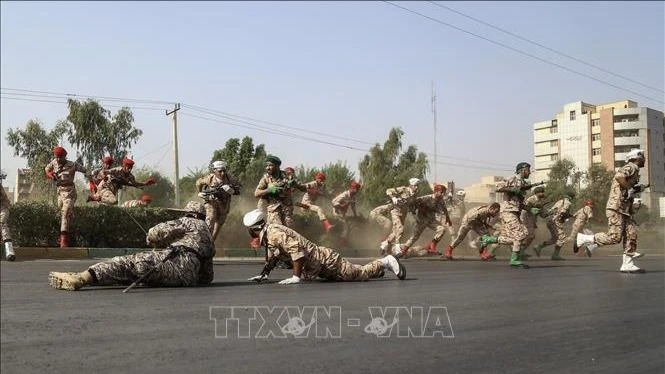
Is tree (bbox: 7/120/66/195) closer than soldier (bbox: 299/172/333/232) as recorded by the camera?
Yes

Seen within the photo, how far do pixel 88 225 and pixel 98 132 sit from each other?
8.50m

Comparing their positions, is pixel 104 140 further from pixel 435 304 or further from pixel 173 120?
pixel 435 304

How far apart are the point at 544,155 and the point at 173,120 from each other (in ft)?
23.5

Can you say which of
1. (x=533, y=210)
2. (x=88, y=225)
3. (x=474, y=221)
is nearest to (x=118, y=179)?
(x=88, y=225)

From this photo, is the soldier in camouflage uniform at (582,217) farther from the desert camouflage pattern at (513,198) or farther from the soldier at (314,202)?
the soldier at (314,202)

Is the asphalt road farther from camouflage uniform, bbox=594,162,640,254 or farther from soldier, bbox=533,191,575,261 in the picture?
soldier, bbox=533,191,575,261

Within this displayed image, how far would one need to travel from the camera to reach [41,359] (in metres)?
3.15

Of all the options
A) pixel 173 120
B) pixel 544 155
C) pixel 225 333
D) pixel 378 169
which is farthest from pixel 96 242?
pixel 378 169

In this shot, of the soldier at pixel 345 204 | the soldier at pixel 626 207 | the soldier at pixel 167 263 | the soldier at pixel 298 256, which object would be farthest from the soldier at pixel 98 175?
the soldier at pixel 626 207

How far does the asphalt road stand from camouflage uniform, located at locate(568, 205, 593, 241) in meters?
7.85

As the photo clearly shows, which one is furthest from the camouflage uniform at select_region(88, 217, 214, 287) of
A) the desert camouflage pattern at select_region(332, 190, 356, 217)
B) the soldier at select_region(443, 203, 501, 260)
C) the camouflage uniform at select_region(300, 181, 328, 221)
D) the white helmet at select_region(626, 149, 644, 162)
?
the soldier at select_region(443, 203, 501, 260)

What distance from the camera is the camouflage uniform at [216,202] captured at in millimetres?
10795

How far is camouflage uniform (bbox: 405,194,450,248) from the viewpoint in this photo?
15.0 metres

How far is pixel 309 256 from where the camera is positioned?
23.0 ft
